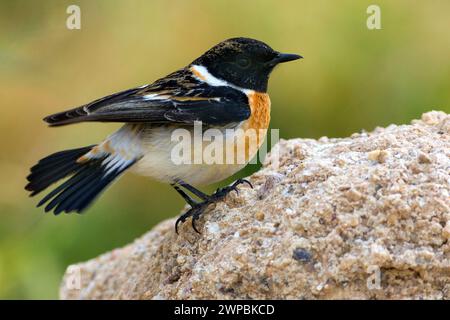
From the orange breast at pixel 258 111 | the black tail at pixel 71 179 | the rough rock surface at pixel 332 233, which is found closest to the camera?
the rough rock surface at pixel 332 233

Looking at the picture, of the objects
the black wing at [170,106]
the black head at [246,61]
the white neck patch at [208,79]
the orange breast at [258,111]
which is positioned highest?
the black head at [246,61]

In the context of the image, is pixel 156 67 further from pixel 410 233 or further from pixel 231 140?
pixel 410 233
